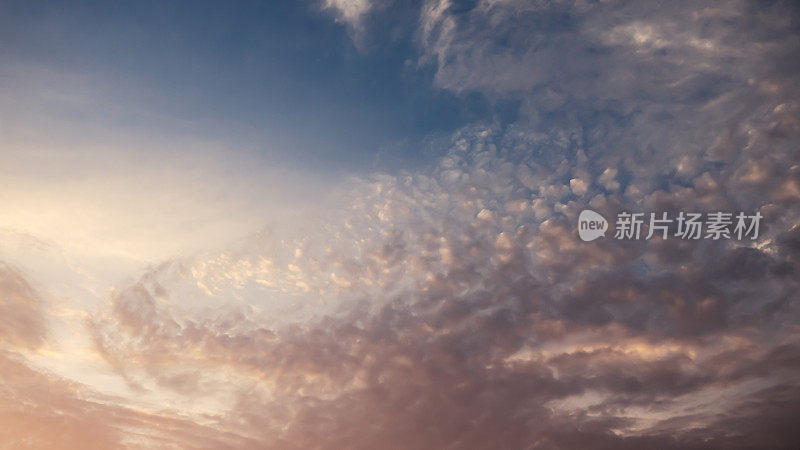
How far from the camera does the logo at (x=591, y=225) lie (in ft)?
49.5

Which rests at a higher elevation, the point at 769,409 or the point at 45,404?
the point at 769,409

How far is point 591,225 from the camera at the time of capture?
1557 centimetres

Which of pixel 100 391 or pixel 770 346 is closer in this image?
pixel 770 346

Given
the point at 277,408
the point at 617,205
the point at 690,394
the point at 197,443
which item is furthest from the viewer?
the point at 197,443

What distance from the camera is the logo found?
15.1m

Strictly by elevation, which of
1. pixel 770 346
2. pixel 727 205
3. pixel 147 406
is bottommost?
pixel 147 406

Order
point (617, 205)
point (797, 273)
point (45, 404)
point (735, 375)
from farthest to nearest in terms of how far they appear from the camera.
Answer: point (45, 404) < point (735, 375) < point (797, 273) < point (617, 205)

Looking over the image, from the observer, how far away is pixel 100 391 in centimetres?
3516

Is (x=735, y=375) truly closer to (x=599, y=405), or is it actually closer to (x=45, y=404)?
(x=599, y=405)

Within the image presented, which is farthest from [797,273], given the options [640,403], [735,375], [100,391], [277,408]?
[100,391]

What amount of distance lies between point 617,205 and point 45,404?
190 feet

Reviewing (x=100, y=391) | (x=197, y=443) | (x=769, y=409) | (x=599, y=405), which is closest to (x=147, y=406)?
(x=100, y=391)

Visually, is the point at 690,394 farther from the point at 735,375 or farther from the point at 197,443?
the point at 197,443

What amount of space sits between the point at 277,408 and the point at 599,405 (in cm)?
2958
